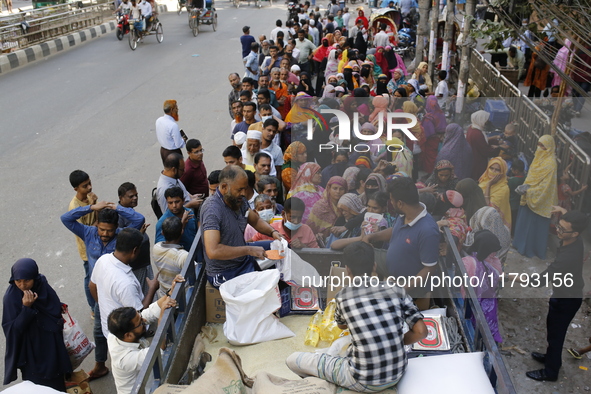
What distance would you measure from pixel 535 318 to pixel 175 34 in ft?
61.7

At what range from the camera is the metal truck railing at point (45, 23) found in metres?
15.7

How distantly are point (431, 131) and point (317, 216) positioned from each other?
3.40 m

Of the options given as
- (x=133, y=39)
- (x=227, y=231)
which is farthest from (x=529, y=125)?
(x=133, y=39)

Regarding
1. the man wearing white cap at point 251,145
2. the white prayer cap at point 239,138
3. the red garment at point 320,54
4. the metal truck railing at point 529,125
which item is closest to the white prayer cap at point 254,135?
the man wearing white cap at point 251,145

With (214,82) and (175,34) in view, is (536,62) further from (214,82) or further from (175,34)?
(175,34)

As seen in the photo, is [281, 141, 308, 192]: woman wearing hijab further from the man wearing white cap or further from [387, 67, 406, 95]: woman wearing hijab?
[387, 67, 406, 95]: woman wearing hijab

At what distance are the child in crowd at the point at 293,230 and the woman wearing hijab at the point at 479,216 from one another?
1.36 meters

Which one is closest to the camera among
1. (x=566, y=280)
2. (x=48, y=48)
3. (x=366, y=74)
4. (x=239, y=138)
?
(x=566, y=280)

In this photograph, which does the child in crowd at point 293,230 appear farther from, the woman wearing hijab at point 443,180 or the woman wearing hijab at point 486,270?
the woman wearing hijab at point 443,180

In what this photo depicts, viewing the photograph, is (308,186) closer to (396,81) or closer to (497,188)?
(497,188)

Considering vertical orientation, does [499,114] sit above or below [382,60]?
below

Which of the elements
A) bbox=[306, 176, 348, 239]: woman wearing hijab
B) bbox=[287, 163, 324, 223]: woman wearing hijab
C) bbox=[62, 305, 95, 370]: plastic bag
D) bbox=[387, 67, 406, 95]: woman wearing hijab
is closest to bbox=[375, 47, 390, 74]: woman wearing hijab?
bbox=[387, 67, 406, 95]: woman wearing hijab

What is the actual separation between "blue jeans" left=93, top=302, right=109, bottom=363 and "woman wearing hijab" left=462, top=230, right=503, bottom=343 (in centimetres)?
290

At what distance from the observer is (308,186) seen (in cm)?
568
